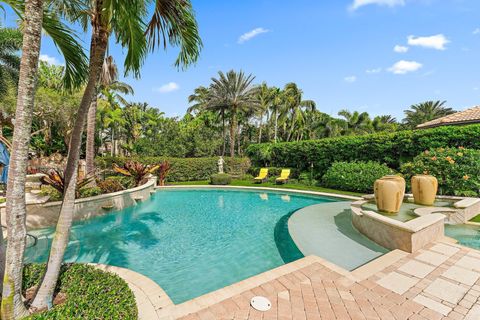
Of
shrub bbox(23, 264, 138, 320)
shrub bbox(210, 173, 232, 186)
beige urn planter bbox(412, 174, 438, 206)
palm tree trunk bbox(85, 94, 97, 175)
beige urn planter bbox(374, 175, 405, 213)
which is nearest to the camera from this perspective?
shrub bbox(23, 264, 138, 320)

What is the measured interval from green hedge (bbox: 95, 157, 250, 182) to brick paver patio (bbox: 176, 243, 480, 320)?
15.9 metres

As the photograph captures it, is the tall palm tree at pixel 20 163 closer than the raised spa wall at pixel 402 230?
Yes

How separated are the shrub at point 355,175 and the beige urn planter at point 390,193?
6.19 meters

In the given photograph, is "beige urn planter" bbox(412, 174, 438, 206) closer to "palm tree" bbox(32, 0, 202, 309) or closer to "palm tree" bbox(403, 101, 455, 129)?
"palm tree" bbox(32, 0, 202, 309)

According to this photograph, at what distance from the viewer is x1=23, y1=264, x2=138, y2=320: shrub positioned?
2.20 m

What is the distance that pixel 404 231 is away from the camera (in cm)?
486

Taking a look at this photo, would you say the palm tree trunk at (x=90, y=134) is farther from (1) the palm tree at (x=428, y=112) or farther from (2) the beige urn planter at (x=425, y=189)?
(1) the palm tree at (x=428, y=112)

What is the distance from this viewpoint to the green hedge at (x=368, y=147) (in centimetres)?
1032

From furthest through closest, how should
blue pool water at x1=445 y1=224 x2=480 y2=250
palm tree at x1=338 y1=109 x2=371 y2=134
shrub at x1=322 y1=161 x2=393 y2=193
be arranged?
palm tree at x1=338 y1=109 x2=371 y2=134 → shrub at x1=322 y1=161 x2=393 y2=193 → blue pool water at x1=445 y1=224 x2=480 y2=250

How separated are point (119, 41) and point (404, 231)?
6.76 meters

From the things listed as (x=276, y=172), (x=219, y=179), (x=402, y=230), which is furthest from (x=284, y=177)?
(x=402, y=230)

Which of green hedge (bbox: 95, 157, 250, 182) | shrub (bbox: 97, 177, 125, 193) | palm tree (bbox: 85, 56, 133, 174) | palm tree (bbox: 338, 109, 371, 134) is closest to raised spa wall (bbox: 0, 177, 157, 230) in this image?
shrub (bbox: 97, 177, 125, 193)

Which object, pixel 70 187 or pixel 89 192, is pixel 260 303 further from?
A: pixel 89 192

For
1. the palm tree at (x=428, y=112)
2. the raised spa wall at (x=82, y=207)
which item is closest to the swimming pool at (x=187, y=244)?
the raised spa wall at (x=82, y=207)
